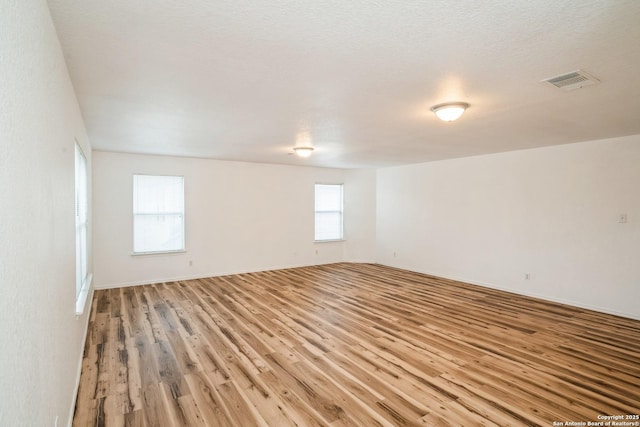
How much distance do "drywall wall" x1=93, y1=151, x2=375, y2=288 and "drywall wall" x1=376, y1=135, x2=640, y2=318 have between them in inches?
75.5

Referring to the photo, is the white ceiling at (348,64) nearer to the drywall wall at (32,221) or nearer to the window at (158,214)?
the drywall wall at (32,221)

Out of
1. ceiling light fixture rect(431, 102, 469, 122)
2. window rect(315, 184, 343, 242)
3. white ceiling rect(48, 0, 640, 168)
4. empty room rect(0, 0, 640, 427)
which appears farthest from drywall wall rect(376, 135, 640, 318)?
ceiling light fixture rect(431, 102, 469, 122)

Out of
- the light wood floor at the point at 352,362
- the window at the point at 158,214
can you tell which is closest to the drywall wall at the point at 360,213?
the light wood floor at the point at 352,362

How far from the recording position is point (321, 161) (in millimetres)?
7074

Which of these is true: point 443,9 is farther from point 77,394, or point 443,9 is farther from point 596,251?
point 596,251

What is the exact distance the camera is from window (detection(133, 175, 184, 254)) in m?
6.15

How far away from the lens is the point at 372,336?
372 cm

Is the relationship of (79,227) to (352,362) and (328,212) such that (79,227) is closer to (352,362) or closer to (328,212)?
(352,362)

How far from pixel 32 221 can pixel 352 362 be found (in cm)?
268

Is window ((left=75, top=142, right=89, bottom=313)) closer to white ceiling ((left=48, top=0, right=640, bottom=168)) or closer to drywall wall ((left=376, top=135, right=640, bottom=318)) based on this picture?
white ceiling ((left=48, top=0, right=640, bottom=168))

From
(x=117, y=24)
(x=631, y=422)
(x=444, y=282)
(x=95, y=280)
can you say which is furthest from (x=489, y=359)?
(x=95, y=280)

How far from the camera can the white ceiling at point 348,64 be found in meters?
1.63

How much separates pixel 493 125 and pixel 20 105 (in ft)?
13.8

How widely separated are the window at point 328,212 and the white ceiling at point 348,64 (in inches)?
169
